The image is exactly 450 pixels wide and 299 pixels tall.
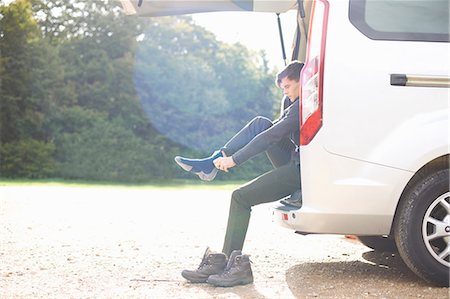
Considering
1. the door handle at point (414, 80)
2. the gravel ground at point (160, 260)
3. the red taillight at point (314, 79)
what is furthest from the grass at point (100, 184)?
the door handle at point (414, 80)

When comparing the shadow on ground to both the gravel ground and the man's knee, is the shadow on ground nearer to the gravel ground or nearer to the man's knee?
the gravel ground

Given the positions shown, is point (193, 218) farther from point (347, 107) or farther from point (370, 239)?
point (347, 107)

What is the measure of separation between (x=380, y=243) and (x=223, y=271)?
5.79 feet

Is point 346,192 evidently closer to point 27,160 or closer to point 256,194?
point 256,194

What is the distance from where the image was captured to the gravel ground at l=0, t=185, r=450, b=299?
4.18m

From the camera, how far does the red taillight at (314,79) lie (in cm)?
407

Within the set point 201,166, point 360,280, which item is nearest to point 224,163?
point 201,166

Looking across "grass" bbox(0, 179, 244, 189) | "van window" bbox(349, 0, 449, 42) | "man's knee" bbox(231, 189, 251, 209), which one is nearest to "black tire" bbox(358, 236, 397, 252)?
"man's knee" bbox(231, 189, 251, 209)

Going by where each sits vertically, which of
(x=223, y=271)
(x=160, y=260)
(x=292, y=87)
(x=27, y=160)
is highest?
(x=292, y=87)

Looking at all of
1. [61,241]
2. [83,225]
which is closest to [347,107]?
[61,241]

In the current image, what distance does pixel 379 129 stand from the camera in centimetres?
407

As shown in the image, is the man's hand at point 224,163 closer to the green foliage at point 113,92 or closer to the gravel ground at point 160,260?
the gravel ground at point 160,260

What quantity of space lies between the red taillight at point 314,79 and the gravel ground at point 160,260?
1043 mm

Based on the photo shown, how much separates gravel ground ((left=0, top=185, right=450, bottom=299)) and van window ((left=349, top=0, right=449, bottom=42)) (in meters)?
1.60
